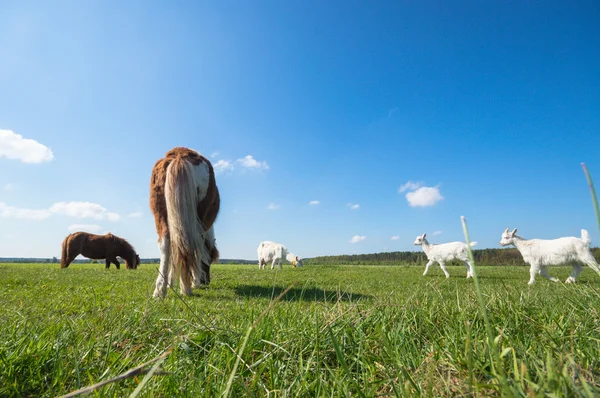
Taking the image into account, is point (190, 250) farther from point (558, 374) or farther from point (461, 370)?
point (558, 374)

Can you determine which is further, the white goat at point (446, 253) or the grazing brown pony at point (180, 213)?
the white goat at point (446, 253)

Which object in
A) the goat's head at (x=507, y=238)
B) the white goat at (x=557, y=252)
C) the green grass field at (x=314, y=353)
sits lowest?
the green grass field at (x=314, y=353)

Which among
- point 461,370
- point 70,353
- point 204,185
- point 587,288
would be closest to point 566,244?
point 587,288

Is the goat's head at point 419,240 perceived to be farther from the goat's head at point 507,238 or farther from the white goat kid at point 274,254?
the white goat kid at point 274,254

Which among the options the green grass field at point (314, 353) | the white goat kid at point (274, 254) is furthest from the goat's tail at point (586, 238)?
the white goat kid at point (274, 254)

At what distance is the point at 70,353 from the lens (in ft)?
5.83

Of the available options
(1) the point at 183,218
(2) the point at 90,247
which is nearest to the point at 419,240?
(1) the point at 183,218

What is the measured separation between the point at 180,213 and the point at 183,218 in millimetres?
104

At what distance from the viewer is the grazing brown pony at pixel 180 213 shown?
5.46m

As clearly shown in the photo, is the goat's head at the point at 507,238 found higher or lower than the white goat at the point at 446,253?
higher

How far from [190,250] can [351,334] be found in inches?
168

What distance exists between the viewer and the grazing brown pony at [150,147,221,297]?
5465 mm

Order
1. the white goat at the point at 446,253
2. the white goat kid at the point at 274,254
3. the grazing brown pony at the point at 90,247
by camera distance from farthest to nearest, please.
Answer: the white goat kid at the point at 274,254 → the grazing brown pony at the point at 90,247 → the white goat at the point at 446,253

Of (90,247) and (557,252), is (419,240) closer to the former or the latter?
(557,252)
